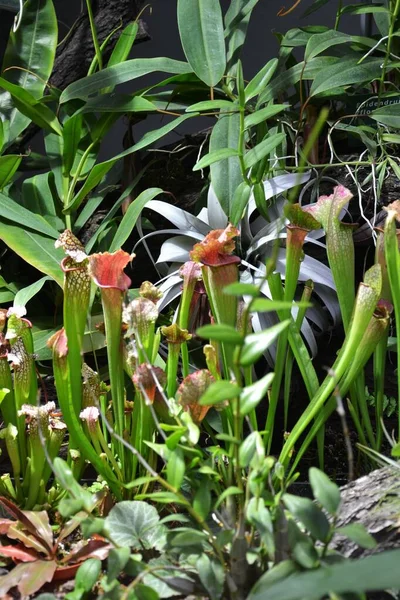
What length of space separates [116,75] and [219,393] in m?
0.97

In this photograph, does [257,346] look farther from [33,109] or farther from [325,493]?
[33,109]

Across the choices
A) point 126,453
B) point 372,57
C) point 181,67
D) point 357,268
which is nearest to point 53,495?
point 126,453

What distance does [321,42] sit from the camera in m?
1.29

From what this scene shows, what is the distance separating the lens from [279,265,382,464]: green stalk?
860 millimetres

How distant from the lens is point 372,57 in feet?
4.33

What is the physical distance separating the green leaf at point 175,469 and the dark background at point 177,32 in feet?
4.64

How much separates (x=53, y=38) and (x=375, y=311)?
107 cm

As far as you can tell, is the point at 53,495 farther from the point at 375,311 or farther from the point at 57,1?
the point at 57,1

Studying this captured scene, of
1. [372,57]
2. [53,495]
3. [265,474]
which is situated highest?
[372,57]

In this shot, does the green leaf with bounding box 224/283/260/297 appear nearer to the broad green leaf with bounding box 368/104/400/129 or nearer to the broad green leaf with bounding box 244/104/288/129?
the broad green leaf with bounding box 244/104/288/129

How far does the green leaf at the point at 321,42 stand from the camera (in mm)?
1262

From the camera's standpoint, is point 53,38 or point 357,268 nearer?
point 357,268

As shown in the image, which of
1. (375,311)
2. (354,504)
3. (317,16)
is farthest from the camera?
(317,16)

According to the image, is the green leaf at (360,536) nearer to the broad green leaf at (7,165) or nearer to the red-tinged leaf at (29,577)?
the red-tinged leaf at (29,577)
